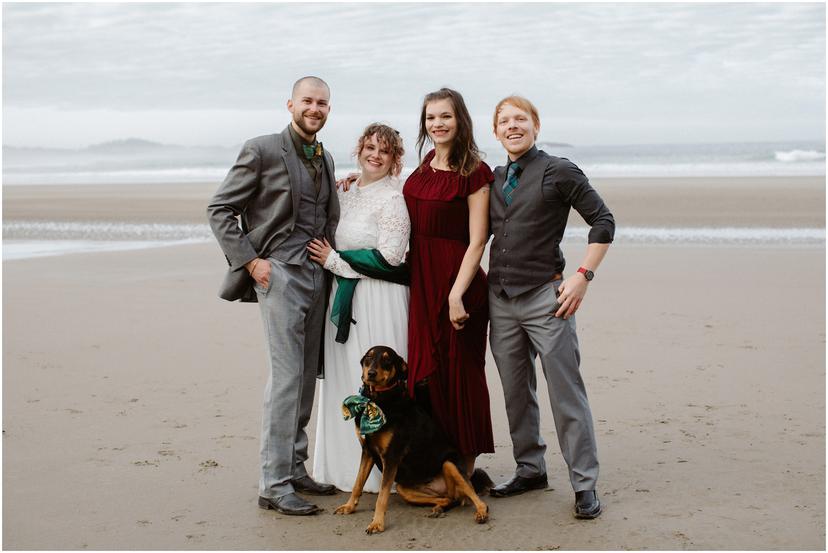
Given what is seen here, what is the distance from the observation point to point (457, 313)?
468cm

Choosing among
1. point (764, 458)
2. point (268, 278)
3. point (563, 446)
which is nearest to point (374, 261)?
point (268, 278)

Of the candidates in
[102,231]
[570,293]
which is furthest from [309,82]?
[102,231]

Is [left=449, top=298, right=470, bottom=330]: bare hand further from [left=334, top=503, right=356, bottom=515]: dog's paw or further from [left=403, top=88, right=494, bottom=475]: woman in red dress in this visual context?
[left=334, top=503, right=356, bottom=515]: dog's paw

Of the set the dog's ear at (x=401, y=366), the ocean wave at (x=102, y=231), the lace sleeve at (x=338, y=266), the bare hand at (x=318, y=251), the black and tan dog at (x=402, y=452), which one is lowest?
the black and tan dog at (x=402, y=452)

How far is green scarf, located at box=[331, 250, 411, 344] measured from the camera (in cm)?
481

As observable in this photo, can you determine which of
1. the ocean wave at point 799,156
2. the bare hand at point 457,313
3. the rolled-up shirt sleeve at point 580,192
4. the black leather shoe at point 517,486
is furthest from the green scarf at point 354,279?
the ocean wave at point 799,156

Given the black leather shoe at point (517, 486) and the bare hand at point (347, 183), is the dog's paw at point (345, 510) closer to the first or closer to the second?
the black leather shoe at point (517, 486)

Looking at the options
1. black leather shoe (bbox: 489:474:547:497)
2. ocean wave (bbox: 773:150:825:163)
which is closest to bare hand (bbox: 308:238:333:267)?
black leather shoe (bbox: 489:474:547:497)

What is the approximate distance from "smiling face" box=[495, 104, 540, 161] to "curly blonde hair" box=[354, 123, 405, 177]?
0.58 m

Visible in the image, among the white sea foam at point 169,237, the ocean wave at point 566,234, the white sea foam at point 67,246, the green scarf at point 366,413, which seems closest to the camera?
the green scarf at point 366,413

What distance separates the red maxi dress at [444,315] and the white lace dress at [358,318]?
9 centimetres

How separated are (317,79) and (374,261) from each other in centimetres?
98

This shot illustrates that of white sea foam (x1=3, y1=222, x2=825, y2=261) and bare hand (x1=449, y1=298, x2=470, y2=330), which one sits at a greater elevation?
bare hand (x1=449, y1=298, x2=470, y2=330)

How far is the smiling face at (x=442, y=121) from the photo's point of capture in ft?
15.2
